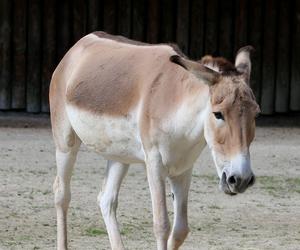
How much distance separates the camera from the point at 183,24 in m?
15.0

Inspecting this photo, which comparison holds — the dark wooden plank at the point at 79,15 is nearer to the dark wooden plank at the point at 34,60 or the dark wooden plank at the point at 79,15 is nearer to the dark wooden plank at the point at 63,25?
the dark wooden plank at the point at 63,25

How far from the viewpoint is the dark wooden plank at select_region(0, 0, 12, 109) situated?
14.8m

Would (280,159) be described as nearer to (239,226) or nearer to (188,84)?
(239,226)

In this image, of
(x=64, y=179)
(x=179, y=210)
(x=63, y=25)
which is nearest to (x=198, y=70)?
(x=179, y=210)

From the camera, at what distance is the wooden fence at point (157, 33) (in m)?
14.9

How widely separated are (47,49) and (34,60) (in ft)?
0.81

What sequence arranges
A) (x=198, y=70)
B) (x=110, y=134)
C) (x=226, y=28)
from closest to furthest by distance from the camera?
1. (x=198, y=70)
2. (x=110, y=134)
3. (x=226, y=28)

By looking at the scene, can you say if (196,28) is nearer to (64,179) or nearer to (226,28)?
(226,28)

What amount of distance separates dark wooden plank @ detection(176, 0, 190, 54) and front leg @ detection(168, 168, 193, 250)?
28.6 feet

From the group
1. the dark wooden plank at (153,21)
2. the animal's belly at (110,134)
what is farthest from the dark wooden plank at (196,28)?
the animal's belly at (110,134)

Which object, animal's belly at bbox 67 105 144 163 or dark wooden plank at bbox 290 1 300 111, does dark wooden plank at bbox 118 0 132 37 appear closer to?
dark wooden plank at bbox 290 1 300 111

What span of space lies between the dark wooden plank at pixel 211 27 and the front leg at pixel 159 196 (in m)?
9.24

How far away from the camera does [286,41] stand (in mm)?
15172

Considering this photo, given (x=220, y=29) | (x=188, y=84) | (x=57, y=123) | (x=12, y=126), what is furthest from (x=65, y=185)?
(x=220, y=29)
